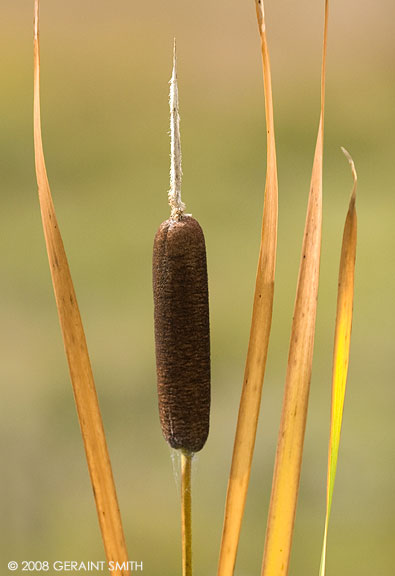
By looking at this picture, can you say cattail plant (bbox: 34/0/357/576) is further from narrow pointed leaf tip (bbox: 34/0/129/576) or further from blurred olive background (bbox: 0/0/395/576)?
blurred olive background (bbox: 0/0/395/576)

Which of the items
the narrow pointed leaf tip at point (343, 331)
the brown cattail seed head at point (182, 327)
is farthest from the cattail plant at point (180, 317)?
the narrow pointed leaf tip at point (343, 331)

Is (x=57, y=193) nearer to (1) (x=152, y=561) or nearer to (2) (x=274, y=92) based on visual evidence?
(2) (x=274, y=92)

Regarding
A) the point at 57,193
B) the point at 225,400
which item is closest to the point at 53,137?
the point at 57,193

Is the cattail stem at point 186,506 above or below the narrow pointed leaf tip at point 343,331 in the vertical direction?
below

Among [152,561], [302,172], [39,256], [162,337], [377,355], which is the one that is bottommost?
[152,561]

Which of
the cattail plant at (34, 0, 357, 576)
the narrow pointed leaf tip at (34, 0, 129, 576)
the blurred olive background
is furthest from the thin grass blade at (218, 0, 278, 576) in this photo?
the blurred olive background

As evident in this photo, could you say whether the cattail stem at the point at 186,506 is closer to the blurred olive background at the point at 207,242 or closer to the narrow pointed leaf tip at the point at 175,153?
the narrow pointed leaf tip at the point at 175,153

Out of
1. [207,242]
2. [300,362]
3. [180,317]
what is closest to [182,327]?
[180,317]
